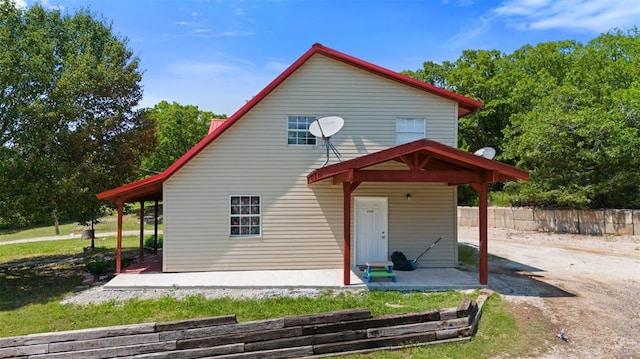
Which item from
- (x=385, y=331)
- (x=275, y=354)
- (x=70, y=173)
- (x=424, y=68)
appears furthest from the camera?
(x=424, y=68)

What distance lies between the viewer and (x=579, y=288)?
351 inches

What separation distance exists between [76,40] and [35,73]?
5822 mm

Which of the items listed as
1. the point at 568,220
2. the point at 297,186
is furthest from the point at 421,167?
the point at 568,220

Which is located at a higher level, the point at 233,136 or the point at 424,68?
the point at 424,68

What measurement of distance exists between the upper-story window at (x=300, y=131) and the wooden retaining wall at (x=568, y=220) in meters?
14.7

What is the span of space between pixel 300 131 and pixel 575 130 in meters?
15.2

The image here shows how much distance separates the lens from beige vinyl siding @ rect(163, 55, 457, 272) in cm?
1042

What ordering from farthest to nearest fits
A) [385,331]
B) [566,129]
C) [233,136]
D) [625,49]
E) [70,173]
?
1. [625,49]
2. [566,129]
3. [70,173]
4. [233,136]
5. [385,331]

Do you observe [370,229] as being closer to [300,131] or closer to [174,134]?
[300,131]

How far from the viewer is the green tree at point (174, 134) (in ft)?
112

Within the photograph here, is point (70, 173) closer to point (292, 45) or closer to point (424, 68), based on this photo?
point (292, 45)

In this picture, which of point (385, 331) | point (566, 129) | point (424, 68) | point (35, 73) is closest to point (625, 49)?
point (424, 68)

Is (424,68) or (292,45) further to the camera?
(424,68)

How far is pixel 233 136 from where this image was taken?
10594mm
